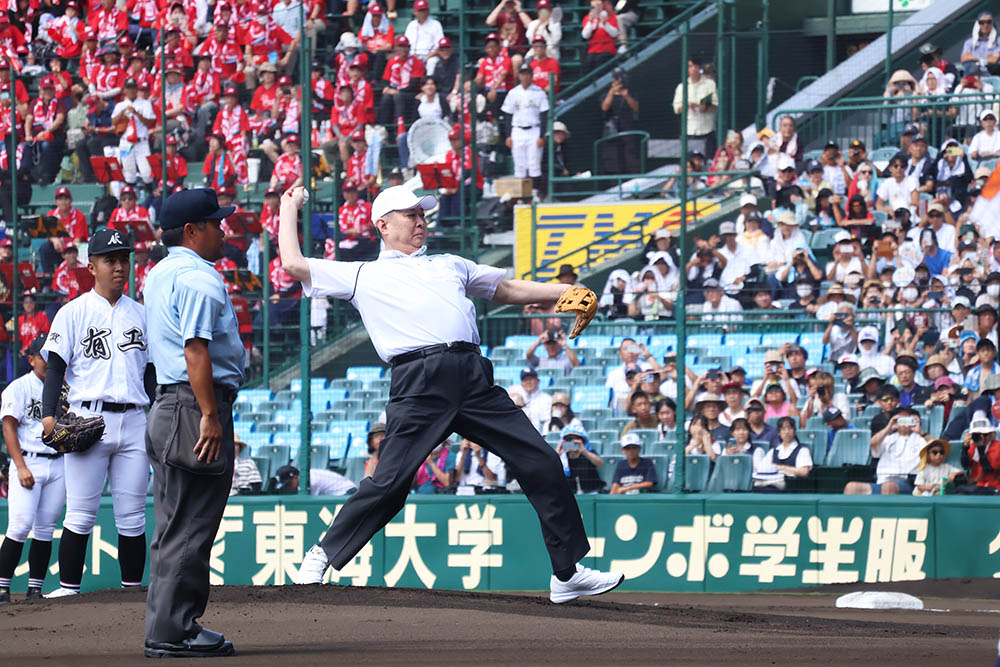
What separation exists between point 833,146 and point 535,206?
3.04 meters

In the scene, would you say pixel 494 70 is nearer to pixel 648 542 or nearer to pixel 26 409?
pixel 648 542

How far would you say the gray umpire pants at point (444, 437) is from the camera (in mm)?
6363

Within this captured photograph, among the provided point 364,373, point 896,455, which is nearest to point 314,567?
point 896,455

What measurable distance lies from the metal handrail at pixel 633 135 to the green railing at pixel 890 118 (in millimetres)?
1685

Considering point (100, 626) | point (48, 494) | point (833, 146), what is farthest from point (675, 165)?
point (100, 626)

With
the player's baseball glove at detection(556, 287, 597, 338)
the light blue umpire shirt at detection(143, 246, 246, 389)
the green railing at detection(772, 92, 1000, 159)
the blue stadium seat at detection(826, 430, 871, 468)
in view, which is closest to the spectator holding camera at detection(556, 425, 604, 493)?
the blue stadium seat at detection(826, 430, 871, 468)

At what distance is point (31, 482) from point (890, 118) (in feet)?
34.0

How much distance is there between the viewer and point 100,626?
20.9 feet

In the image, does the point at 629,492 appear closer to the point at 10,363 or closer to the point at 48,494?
the point at 48,494

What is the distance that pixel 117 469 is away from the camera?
764 cm

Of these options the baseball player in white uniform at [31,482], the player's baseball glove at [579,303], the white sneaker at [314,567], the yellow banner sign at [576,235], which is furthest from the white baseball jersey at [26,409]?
the yellow banner sign at [576,235]

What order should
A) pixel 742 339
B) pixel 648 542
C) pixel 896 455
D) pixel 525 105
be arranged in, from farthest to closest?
1. pixel 525 105
2. pixel 742 339
3. pixel 648 542
4. pixel 896 455

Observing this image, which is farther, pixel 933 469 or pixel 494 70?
pixel 494 70

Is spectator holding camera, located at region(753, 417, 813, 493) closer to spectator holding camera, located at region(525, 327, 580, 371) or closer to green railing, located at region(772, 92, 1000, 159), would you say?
spectator holding camera, located at region(525, 327, 580, 371)
